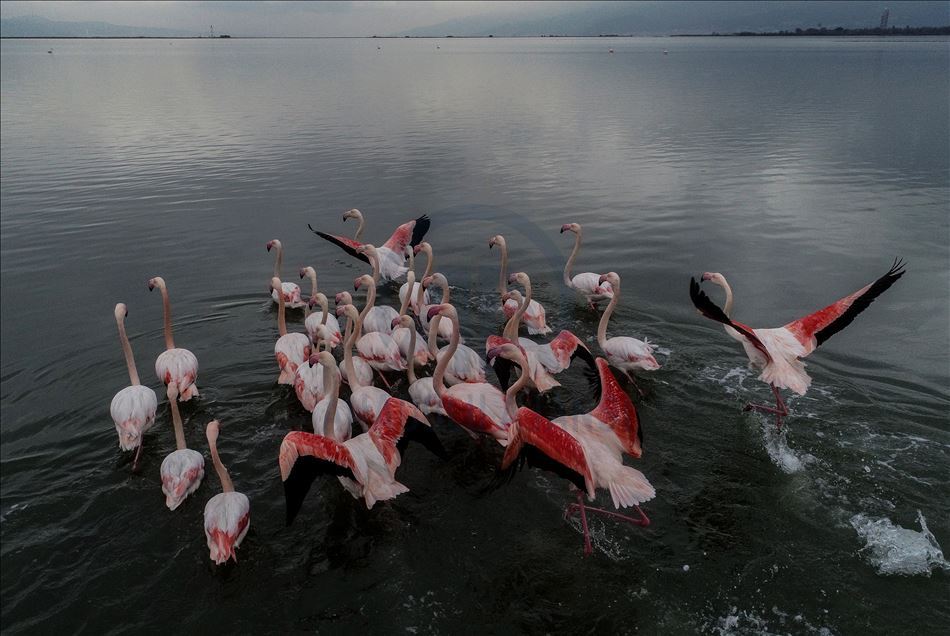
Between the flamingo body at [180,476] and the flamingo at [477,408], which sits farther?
the flamingo at [477,408]

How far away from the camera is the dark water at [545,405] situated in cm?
523

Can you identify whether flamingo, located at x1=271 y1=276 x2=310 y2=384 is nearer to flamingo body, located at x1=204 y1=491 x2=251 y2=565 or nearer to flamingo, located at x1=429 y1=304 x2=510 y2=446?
flamingo, located at x1=429 y1=304 x2=510 y2=446

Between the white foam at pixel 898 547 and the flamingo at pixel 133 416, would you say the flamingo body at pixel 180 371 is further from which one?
the white foam at pixel 898 547

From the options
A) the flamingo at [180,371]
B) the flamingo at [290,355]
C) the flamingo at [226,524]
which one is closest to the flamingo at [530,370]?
the flamingo at [290,355]

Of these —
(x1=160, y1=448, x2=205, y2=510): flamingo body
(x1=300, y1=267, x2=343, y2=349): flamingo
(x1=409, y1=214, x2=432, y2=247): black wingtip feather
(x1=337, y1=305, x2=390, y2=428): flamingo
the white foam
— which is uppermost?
(x1=409, y1=214, x2=432, y2=247): black wingtip feather

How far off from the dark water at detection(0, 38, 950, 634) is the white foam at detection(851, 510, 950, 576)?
2cm

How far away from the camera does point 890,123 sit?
97.9 feet

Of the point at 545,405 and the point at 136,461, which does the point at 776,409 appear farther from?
the point at 136,461

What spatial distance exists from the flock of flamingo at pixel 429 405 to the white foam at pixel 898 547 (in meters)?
1.57

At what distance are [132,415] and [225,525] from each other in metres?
2.14

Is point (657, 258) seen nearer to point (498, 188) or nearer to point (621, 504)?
point (498, 188)

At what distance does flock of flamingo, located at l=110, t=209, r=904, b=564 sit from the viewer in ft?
17.6

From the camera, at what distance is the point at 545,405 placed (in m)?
7.96

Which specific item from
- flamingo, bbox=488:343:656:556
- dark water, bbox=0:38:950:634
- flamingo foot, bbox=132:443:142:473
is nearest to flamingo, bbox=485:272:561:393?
dark water, bbox=0:38:950:634
